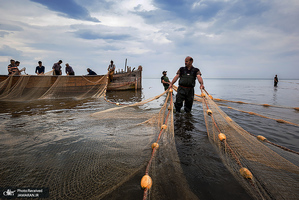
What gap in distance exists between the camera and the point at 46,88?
10.5 m

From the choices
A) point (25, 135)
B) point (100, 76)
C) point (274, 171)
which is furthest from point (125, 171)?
point (100, 76)

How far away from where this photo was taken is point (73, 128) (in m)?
3.95

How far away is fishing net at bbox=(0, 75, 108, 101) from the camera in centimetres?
967

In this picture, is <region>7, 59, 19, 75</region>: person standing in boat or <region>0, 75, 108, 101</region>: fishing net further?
<region>7, 59, 19, 75</region>: person standing in boat

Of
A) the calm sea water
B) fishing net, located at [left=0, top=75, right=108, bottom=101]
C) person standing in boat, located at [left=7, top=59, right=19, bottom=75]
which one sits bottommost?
the calm sea water

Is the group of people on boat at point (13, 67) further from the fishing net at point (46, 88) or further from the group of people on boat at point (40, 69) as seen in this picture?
the fishing net at point (46, 88)

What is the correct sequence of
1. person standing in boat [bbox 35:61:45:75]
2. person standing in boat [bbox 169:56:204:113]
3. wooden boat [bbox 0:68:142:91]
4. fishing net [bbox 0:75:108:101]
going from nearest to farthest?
person standing in boat [bbox 169:56:204:113]
fishing net [bbox 0:75:108:101]
wooden boat [bbox 0:68:142:91]
person standing in boat [bbox 35:61:45:75]

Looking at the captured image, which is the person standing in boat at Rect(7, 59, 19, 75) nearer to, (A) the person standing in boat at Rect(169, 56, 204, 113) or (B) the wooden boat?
(B) the wooden boat

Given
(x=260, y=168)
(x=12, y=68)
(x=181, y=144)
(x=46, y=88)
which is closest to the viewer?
(x=260, y=168)

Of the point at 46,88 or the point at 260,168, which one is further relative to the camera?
the point at 46,88

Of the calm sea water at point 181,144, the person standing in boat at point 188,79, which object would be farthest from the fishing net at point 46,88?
the person standing in boat at point 188,79

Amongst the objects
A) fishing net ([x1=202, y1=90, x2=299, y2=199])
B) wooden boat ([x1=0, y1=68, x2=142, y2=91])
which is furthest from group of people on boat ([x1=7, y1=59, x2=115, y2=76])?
fishing net ([x1=202, y1=90, x2=299, y2=199])

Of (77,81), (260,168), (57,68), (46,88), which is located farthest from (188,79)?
(57,68)

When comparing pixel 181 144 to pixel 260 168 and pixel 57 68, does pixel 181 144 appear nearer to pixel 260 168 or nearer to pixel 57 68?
pixel 260 168
